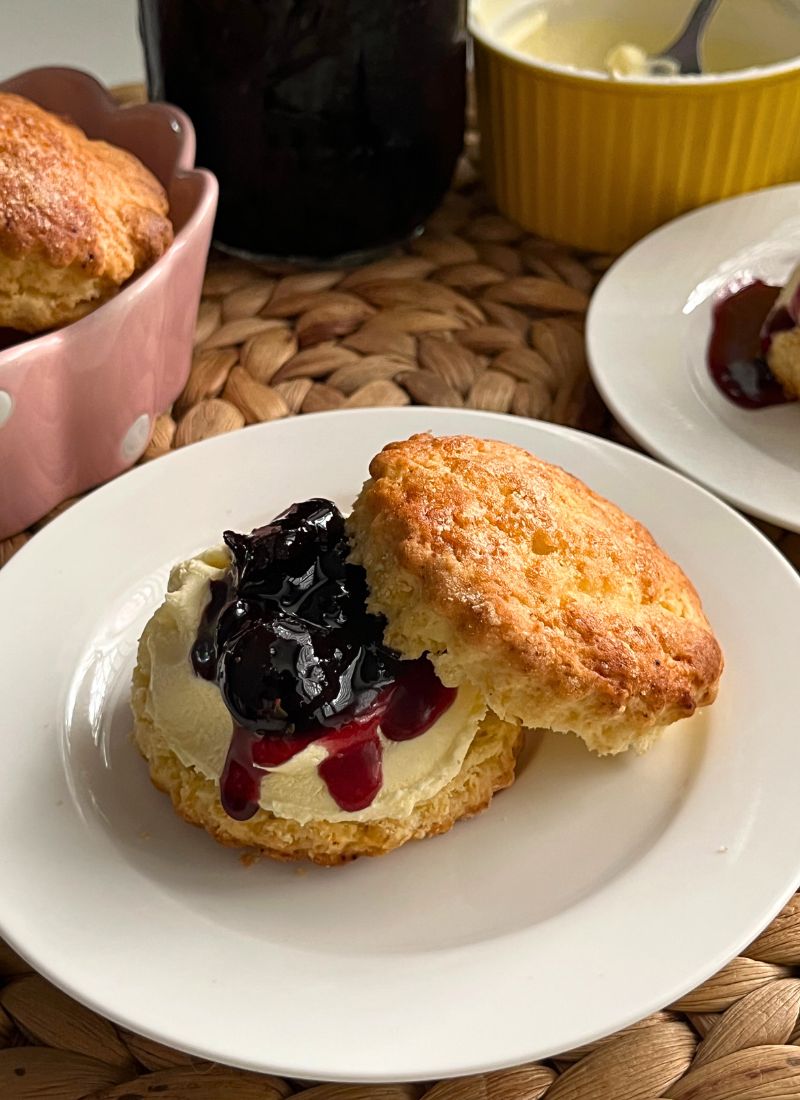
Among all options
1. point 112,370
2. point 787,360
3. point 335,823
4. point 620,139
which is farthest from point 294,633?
point 620,139

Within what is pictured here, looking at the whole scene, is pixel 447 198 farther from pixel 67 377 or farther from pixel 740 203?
pixel 67 377

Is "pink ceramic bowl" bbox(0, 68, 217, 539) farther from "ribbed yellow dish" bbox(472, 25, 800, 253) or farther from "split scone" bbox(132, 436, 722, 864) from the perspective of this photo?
"ribbed yellow dish" bbox(472, 25, 800, 253)

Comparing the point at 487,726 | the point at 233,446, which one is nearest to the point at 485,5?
the point at 233,446

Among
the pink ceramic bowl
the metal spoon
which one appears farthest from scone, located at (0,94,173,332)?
the metal spoon

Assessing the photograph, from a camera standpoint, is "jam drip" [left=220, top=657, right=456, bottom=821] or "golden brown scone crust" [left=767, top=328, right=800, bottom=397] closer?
"jam drip" [left=220, top=657, right=456, bottom=821]

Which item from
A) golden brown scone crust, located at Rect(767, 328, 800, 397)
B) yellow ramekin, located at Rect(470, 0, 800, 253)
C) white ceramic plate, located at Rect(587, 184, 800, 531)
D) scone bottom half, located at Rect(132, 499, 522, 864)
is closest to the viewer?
scone bottom half, located at Rect(132, 499, 522, 864)

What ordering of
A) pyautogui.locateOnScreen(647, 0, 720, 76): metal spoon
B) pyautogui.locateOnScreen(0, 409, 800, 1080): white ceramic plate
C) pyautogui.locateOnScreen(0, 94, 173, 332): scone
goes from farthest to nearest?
pyautogui.locateOnScreen(647, 0, 720, 76): metal spoon → pyautogui.locateOnScreen(0, 94, 173, 332): scone → pyautogui.locateOnScreen(0, 409, 800, 1080): white ceramic plate
